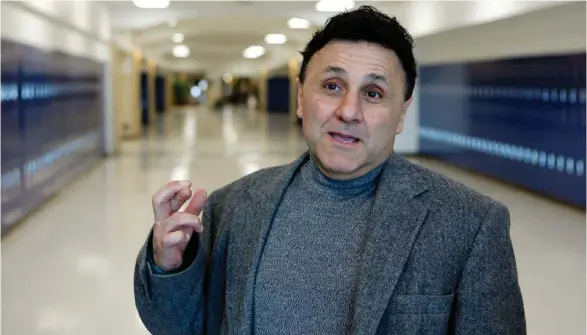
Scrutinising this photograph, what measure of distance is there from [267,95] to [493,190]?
35653 mm

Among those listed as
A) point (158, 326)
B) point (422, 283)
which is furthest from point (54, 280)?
point (422, 283)

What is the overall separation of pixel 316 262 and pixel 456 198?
0.32 m

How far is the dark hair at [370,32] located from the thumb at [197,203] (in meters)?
0.40

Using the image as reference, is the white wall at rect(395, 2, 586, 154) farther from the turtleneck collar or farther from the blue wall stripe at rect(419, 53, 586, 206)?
the turtleneck collar

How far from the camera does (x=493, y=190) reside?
37.0 feet

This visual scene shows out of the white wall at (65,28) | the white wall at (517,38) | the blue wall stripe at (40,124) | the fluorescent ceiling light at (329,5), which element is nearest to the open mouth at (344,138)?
the blue wall stripe at (40,124)

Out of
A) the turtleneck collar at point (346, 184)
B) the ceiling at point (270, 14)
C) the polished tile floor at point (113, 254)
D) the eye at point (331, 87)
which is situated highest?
the ceiling at point (270, 14)

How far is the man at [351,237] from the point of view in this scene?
4.79 feet

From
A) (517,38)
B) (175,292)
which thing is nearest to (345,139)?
(175,292)

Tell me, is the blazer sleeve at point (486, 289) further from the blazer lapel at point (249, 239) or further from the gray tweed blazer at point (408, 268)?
the blazer lapel at point (249, 239)

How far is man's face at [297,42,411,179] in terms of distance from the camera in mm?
1530

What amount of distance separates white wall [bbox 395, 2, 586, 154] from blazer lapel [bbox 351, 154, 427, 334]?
775 cm

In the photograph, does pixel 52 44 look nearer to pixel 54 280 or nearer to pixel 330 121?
pixel 54 280

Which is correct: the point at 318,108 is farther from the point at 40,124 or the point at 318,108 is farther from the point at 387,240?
the point at 40,124
